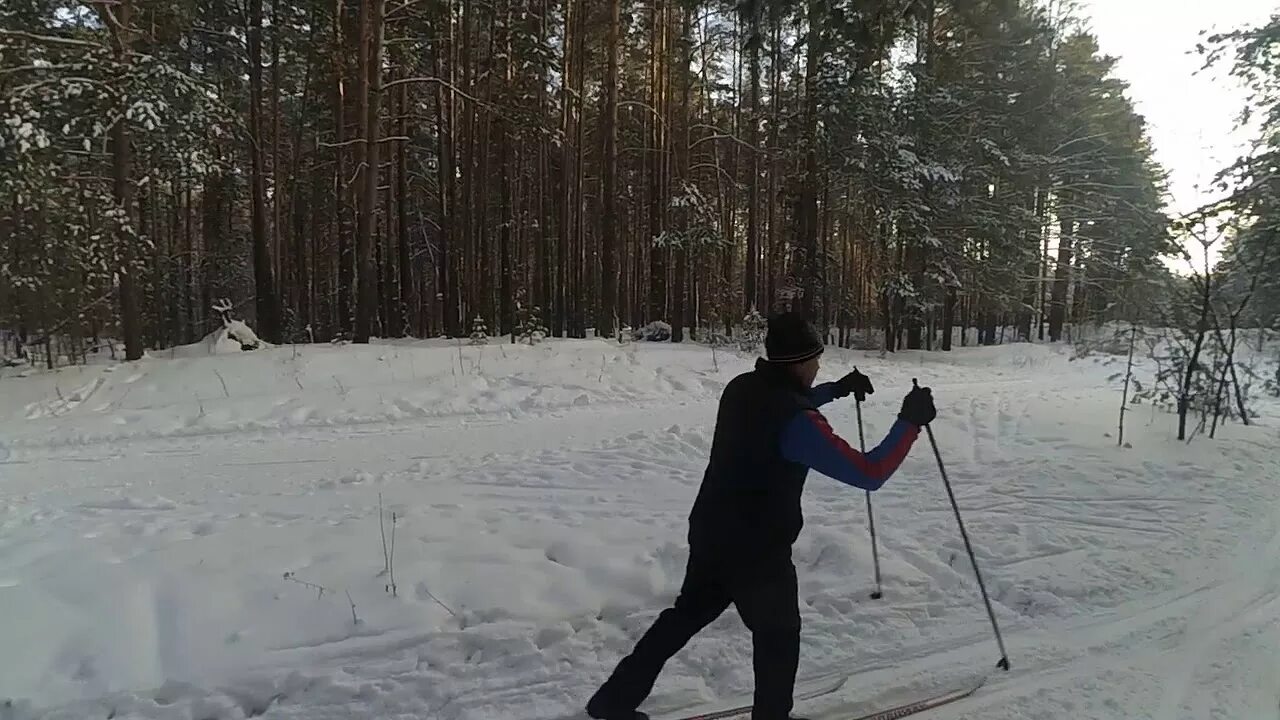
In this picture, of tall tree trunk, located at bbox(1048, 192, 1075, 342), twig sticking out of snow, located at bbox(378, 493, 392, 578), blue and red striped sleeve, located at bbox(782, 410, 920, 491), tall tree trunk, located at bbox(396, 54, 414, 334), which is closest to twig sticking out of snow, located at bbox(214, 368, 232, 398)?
twig sticking out of snow, located at bbox(378, 493, 392, 578)

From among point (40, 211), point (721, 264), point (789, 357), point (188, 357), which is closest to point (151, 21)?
point (40, 211)

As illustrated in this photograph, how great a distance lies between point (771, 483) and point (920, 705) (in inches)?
60.9

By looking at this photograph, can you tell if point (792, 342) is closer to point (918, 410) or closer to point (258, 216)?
point (918, 410)

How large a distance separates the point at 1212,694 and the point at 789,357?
2.75m

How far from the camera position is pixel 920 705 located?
3.43 m

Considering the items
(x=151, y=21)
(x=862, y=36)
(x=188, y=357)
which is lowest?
(x=188, y=357)

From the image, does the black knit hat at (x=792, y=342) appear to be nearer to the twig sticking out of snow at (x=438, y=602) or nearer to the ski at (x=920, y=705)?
the ski at (x=920, y=705)

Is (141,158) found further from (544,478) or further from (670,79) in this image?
(670,79)

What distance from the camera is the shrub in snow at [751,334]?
18.0 m

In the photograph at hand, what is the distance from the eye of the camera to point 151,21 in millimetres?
14406

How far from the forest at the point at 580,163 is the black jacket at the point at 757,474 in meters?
5.06

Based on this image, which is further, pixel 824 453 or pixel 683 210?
pixel 683 210

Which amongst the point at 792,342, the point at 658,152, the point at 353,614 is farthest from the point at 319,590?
the point at 658,152

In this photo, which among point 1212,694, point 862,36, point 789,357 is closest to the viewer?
point 789,357
